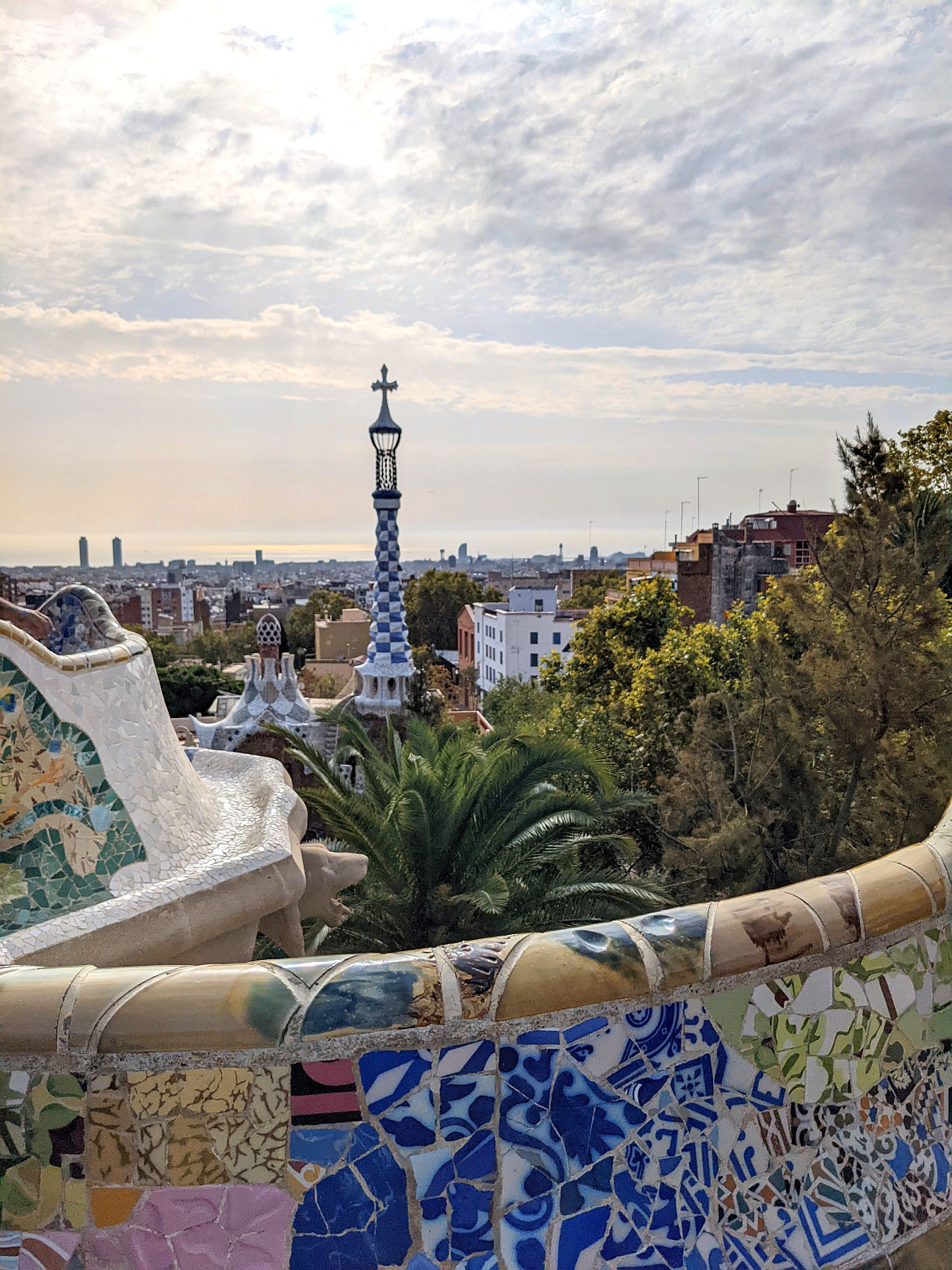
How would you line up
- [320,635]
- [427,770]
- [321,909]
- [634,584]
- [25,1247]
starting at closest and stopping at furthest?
1. [25,1247]
2. [321,909]
3. [427,770]
4. [634,584]
5. [320,635]

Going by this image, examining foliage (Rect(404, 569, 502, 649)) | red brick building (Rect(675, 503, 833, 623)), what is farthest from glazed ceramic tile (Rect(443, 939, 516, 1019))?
foliage (Rect(404, 569, 502, 649))

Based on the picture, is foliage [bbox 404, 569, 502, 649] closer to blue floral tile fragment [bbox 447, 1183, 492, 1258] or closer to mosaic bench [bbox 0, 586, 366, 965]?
mosaic bench [bbox 0, 586, 366, 965]

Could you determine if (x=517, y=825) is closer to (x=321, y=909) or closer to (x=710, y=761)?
(x=321, y=909)

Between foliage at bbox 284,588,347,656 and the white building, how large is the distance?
1573 cm

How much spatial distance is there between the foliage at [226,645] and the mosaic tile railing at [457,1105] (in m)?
59.7

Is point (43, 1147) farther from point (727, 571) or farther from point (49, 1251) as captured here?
point (727, 571)

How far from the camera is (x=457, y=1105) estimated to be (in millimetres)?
1839

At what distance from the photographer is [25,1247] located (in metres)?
1.81

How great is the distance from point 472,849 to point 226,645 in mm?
57845

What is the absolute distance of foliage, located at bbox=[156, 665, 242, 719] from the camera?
3694 cm

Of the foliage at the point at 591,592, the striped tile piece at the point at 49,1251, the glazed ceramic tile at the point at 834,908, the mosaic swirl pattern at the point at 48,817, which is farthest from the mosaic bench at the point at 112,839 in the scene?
the foliage at the point at 591,592

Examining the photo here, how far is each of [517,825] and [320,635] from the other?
46125 mm

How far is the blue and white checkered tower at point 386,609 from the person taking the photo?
17.0m

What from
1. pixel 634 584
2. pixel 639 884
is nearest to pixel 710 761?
pixel 639 884
